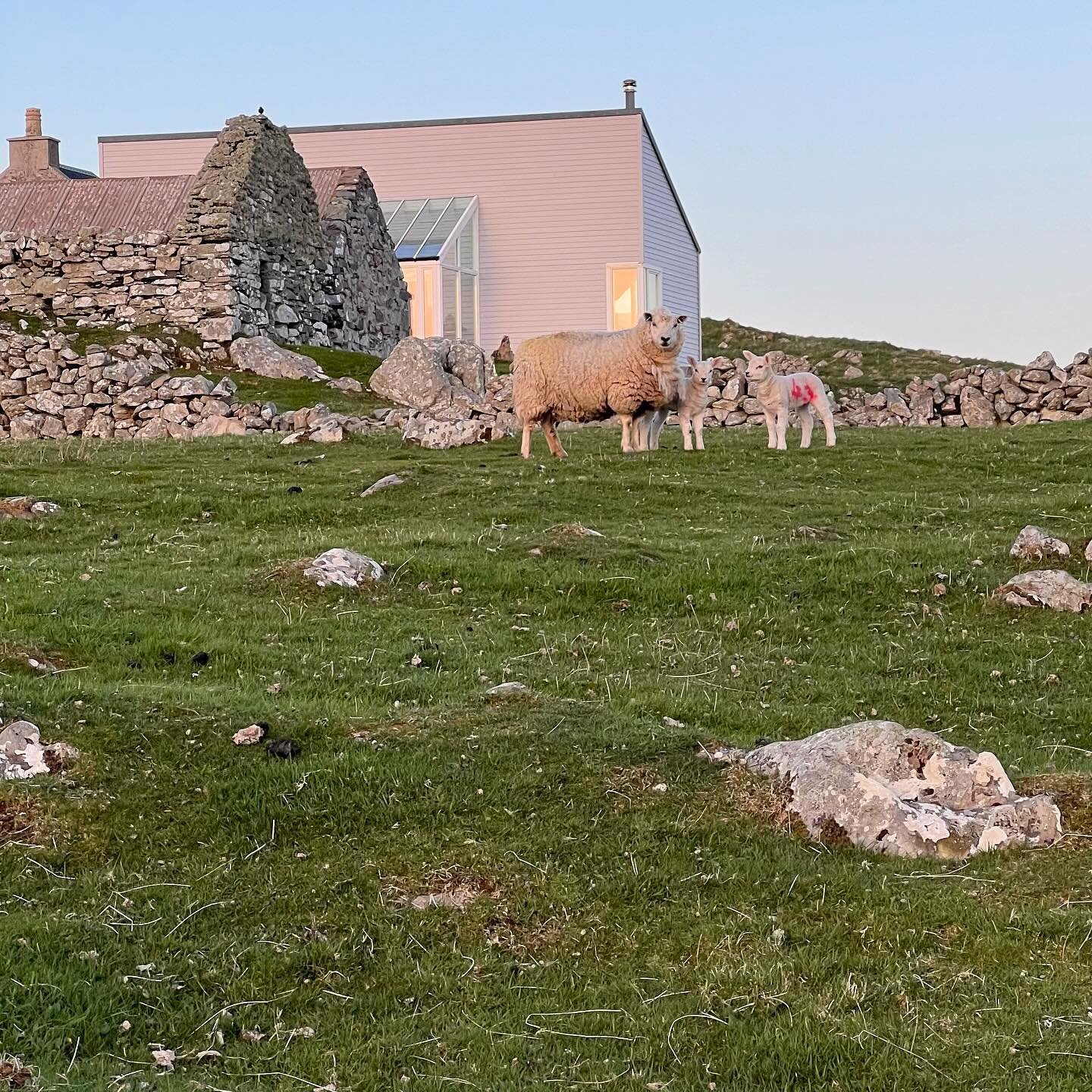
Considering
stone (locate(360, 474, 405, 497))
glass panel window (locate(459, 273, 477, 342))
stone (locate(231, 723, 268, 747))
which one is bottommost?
stone (locate(231, 723, 268, 747))

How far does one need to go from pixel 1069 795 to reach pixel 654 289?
48.8 metres

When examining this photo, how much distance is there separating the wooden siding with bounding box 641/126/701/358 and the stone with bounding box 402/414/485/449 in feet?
98.2

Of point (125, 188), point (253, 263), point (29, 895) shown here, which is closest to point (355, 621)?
point (29, 895)

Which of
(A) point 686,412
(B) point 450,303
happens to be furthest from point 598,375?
(B) point 450,303

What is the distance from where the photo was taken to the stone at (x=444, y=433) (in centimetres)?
2523

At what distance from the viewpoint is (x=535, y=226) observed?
54.8m

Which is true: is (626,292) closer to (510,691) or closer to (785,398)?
(785,398)

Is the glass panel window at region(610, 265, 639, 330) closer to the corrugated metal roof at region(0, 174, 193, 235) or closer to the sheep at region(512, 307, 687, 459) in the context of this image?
the corrugated metal roof at region(0, 174, 193, 235)

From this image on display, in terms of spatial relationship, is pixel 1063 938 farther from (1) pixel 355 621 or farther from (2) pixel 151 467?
(2) pixel 151 467

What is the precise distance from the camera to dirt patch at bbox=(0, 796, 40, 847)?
7.25m

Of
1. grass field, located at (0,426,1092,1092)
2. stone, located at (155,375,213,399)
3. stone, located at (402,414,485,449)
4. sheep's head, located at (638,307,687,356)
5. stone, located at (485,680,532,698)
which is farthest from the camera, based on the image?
stone, located at (155,375,213,399)

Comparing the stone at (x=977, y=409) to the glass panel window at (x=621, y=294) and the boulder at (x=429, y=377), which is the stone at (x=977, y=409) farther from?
the glass panel window at (x=621, y=294)

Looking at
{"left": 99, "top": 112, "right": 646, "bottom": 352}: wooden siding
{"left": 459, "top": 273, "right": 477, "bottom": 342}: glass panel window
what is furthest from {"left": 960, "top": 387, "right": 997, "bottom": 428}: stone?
{"left": 459, "top": 273, "right": 477, "bottom": 342}: glass panel window

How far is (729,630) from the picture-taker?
1248 centimetres
